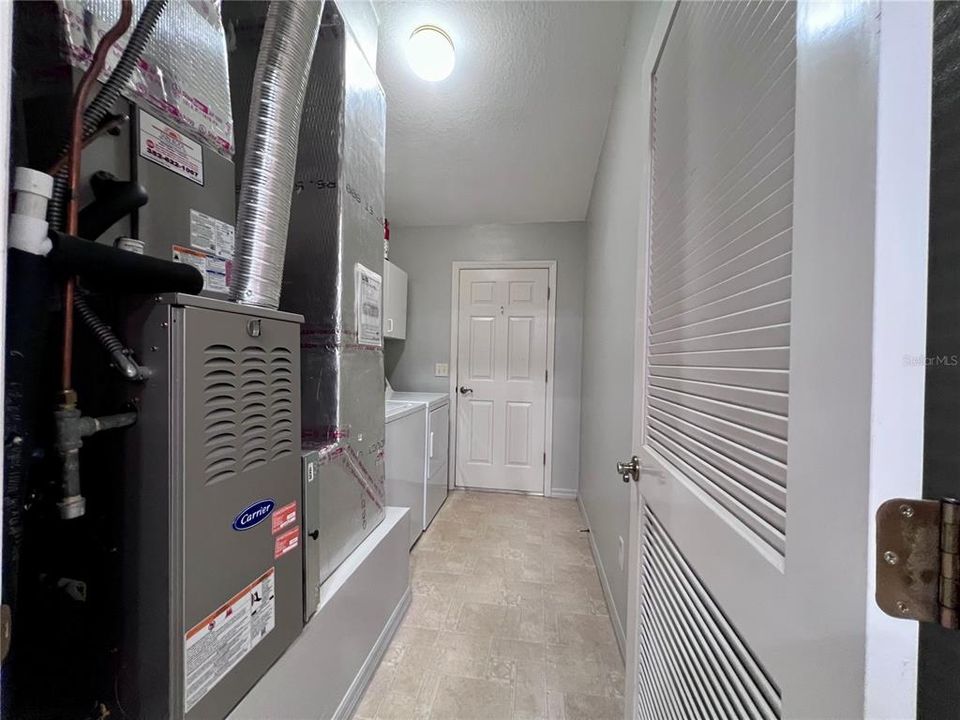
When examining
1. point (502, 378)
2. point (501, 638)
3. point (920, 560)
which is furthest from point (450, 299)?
point (920, 560)

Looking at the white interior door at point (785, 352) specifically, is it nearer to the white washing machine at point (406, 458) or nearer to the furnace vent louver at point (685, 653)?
the furnace vent louver at point (685, 653)

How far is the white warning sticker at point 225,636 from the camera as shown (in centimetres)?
65

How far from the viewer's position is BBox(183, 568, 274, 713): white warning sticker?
0.65 m

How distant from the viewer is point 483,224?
3473 mm

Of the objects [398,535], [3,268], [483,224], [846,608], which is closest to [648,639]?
[846,608]

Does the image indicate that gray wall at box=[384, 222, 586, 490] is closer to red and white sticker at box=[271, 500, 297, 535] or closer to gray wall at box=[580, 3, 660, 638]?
gray wall at box=[580, 3, 660, 638]

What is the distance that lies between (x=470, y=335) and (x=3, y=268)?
314cm

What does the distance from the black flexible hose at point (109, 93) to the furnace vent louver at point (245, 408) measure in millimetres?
280

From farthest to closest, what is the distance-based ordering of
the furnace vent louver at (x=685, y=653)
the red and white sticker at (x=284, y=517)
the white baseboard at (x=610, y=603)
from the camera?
the white baseboard at (x=610, y=603)
the red and white sticker at (x=284, y=517)
the furnace vent louver at (x=685, y=653)

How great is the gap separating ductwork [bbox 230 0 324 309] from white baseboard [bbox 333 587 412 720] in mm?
1296

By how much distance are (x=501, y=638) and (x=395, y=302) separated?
2.49 m

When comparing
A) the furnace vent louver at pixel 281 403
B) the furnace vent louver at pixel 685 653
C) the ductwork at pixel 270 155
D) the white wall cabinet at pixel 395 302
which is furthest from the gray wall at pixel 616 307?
the white wall cabinet at pixel 395 302

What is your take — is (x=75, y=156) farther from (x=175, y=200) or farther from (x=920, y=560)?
(x=920, y=560)

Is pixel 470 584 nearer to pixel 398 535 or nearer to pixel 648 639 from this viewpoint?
pixel 398 535
